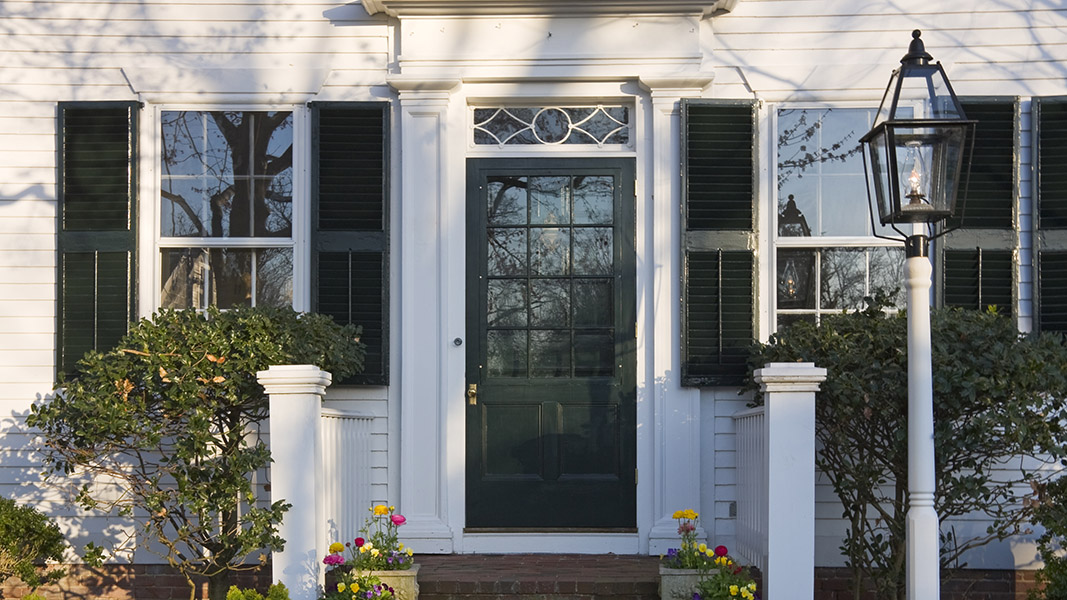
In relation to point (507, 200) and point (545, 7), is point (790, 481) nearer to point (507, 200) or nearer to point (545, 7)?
point (507, 200)

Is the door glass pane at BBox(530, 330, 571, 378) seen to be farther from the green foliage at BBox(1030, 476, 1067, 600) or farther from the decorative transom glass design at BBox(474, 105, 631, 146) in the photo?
the green foliage at BBox(1030, 476, 1067, 600)

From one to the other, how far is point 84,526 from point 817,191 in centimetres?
440

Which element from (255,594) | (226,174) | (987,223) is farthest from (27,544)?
(987,223)

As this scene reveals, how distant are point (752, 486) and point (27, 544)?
11.9 ft

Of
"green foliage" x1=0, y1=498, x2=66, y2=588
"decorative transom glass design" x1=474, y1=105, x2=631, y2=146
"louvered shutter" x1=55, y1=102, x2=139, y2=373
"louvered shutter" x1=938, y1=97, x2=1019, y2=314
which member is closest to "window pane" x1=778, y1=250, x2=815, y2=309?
"louvered shutter" x1=938, y1=97, x2=1019, y2=314

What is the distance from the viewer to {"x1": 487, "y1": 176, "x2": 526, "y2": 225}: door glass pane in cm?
643

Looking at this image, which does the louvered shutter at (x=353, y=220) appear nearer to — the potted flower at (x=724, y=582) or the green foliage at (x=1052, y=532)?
the potted flower at (x=724, y=582)

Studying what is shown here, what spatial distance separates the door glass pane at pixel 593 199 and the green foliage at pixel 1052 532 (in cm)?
259

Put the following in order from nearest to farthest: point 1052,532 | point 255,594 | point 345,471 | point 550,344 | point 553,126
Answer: point 255,594, point 1052,532, point 345,471, point 550,344, point 553,126

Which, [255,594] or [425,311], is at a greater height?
[425,311]

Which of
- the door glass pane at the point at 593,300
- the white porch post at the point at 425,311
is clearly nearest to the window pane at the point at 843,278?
the door glass pane at the point at 593,300

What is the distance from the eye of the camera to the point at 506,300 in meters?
6.40

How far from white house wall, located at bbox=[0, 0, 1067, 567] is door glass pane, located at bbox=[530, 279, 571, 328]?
398 millimetres

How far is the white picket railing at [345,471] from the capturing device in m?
5.46
